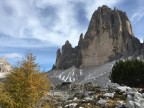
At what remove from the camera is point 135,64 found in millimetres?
82250

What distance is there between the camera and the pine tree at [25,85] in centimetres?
2681

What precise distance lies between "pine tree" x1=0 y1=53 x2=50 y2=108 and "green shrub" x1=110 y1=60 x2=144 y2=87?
49154 mm

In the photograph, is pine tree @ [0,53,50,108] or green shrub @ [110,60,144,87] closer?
pine tree @ [0,53,50,108]

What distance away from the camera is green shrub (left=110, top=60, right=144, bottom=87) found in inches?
2990

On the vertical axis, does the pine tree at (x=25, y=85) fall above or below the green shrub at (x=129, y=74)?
below

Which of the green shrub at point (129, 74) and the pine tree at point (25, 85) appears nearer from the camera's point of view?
the pine tree at point (25, 85)

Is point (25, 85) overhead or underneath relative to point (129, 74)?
underneath

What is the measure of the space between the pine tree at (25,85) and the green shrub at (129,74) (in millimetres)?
49154

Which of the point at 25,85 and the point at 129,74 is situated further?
the point at 129,74

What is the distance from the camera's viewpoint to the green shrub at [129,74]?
75938 millimetres

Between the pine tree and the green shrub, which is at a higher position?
the green shrub

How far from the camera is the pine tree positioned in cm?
2681

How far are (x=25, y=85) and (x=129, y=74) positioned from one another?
174 ft

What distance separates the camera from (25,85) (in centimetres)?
2709
